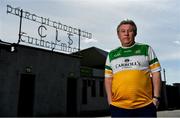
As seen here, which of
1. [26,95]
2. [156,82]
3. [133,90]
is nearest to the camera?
[133,90]

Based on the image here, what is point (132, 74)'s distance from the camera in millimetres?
3051

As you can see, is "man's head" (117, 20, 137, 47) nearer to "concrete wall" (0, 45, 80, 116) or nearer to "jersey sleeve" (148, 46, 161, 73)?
"jersey sleeve" (148, 46, 161, 73)

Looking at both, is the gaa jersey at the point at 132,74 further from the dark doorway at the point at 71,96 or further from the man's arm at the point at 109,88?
the dark doorway at the point at 71,96

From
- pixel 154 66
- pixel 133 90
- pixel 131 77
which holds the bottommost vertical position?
pixel 133 90

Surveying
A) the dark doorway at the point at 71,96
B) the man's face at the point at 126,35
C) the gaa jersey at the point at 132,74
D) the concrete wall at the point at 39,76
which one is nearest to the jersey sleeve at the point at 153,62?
the gaa jersey at the point at 132,74

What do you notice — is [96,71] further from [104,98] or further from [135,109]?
[135,109]

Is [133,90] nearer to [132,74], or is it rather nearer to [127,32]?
[132,74]

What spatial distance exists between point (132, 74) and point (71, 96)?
18802mm

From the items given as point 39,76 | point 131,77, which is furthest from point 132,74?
point 39,76

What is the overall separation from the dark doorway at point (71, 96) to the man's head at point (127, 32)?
18287mm

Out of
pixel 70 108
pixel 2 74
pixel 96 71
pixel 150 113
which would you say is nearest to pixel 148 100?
pixel 150 113

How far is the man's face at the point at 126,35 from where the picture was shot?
3.20 m

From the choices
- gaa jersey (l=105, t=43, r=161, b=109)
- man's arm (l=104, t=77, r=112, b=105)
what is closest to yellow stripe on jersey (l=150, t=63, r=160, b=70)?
gaa jersey (l=105, t=43, r=161, b=109)

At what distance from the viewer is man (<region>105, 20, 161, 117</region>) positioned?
2959 millimetres
